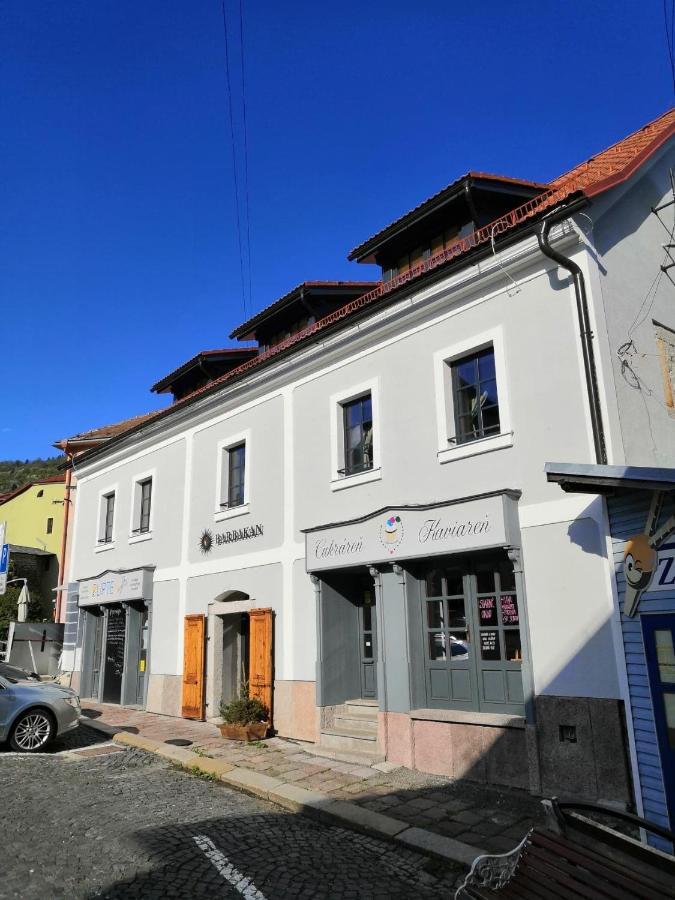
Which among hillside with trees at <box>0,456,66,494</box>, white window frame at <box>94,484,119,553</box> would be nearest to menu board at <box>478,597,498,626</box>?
white window frame at <box>94,484,119,553</box>

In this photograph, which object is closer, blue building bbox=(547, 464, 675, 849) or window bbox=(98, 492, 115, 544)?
blue building bbox=(547, 464, 675, 849)

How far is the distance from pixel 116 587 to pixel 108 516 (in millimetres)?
2704

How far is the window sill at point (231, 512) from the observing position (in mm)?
12719

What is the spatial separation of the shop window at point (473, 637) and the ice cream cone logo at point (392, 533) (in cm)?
63

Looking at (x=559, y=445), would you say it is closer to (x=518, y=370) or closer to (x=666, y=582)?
(x=518, y=370)

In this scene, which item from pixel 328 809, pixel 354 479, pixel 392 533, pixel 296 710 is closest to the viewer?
pixel 328 809

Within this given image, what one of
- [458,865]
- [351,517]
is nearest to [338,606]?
[351,517]

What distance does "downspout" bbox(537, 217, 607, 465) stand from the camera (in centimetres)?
762

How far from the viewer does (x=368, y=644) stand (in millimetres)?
10789

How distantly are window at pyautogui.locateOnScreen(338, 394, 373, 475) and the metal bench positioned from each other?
7251mm

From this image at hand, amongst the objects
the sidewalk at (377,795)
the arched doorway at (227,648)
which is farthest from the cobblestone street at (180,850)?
the arched doorway at (227,648)

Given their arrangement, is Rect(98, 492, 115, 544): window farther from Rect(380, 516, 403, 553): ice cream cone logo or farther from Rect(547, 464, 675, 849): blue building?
Rect(547, 464, 675, 849): blue building

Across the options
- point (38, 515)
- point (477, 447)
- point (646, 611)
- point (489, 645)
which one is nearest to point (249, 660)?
point (489, 645)

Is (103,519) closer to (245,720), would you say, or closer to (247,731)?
(245,720)
